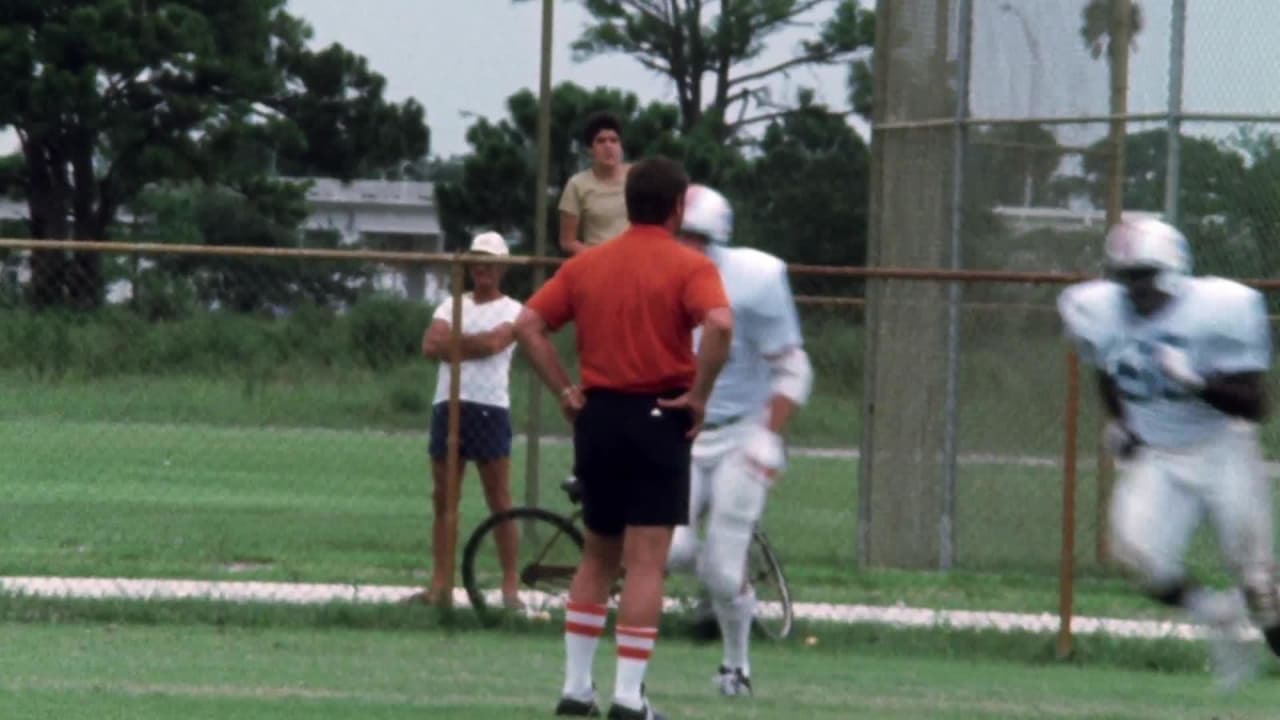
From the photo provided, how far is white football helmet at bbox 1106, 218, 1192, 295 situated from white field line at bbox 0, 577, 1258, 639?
139 inches

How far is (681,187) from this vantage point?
914 centimetres

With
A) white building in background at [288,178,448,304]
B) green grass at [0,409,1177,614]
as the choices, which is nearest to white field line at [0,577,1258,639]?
green grass at [0,409,1177,614]

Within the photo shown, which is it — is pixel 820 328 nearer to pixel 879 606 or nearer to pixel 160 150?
pixel 879 606

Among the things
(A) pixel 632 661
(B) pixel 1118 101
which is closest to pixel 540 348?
(A) pixel 632 661

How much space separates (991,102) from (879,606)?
151 inches

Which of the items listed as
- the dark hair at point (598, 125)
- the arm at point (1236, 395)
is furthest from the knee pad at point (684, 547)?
the dark hair at point (598, 125)

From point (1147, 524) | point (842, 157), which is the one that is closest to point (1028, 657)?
point (1147, 524)

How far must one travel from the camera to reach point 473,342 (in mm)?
12984

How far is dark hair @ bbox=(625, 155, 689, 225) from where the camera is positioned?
9.09 metres

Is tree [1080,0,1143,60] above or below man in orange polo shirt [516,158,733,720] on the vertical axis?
above

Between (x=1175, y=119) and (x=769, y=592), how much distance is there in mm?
4141

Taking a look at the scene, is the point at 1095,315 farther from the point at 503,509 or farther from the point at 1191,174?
the point at 1191,174

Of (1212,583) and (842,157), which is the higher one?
(842,157)

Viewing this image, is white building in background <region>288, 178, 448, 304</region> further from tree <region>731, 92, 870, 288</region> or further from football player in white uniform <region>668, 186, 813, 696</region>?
football player in white uniform <region>668, 186, 813, 696</region>
